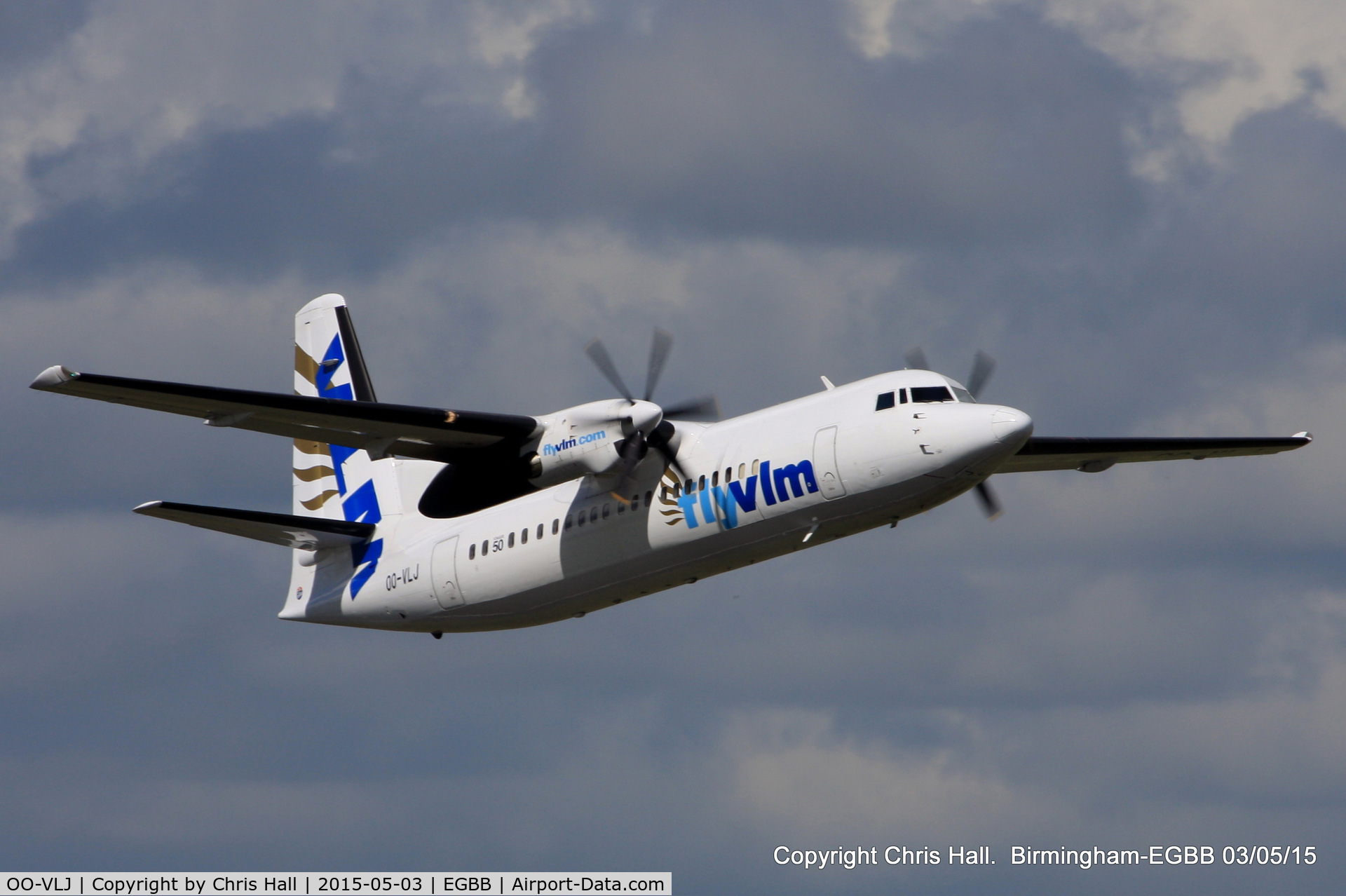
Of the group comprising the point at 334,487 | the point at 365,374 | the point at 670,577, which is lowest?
the point at 670,577

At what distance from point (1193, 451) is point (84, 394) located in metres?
21.9

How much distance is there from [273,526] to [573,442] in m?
7.84

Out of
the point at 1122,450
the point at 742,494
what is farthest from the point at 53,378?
the point at 1122,450

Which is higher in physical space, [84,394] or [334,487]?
[334,487]

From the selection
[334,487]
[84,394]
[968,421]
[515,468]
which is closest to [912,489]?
[968,421]

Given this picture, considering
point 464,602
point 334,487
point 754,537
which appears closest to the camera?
point 754,537

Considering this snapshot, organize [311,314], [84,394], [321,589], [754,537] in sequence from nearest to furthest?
[84,394], [754,537], [321,589], [311,314]

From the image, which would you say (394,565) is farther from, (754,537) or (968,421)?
(968,421)

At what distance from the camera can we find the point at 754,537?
27.4 meters

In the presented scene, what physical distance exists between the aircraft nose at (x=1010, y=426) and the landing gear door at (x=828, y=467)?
101 inches

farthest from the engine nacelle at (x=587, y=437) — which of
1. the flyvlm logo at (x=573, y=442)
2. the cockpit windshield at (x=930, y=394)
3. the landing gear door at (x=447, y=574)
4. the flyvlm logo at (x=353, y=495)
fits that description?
the cockpit windshield at (x=930, y=394)

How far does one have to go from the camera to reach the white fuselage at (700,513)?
25766 millimetres

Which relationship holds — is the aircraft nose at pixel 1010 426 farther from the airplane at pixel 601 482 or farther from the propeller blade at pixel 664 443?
the propeller blade at pixel 664 443

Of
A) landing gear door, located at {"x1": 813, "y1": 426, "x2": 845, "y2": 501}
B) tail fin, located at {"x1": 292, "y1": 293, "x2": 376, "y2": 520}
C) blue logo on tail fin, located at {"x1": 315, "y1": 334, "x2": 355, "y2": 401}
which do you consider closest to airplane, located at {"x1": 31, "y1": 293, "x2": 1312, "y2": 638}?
landing gear door, located at {"x1": 813, "y1": 426, "x2": 845, "y2": 501}
